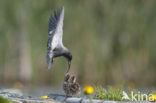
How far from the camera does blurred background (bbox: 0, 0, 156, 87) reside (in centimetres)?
1516

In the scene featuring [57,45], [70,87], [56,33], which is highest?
[56,33]

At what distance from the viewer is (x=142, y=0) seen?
15.7 meters

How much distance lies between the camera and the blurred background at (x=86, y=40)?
49.7 ft

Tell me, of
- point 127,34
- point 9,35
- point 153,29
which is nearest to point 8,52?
point 9,35

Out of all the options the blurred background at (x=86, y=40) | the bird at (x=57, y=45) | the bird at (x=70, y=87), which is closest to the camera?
the bird at (x=70, y=87)

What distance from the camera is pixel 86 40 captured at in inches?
604

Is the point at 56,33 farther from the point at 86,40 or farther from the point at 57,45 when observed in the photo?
the point at 86,40

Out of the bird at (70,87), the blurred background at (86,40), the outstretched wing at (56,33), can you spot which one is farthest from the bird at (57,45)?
the blurred background at (86,40)

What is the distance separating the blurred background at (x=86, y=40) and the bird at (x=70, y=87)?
811cm

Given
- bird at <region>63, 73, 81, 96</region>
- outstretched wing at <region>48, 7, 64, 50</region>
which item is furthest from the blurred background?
bird at <region>63, 73, 81, 96</region>

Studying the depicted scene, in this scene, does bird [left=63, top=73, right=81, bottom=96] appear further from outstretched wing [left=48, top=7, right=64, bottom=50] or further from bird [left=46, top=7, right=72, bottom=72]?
outstretched wing [left=48, top=7, right=64, bottom=50]

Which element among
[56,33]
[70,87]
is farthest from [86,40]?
[70,87]

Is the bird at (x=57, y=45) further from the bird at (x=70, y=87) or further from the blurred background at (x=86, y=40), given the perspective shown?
the blurred background at (x=86, y=40)

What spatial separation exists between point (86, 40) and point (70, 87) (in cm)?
865
